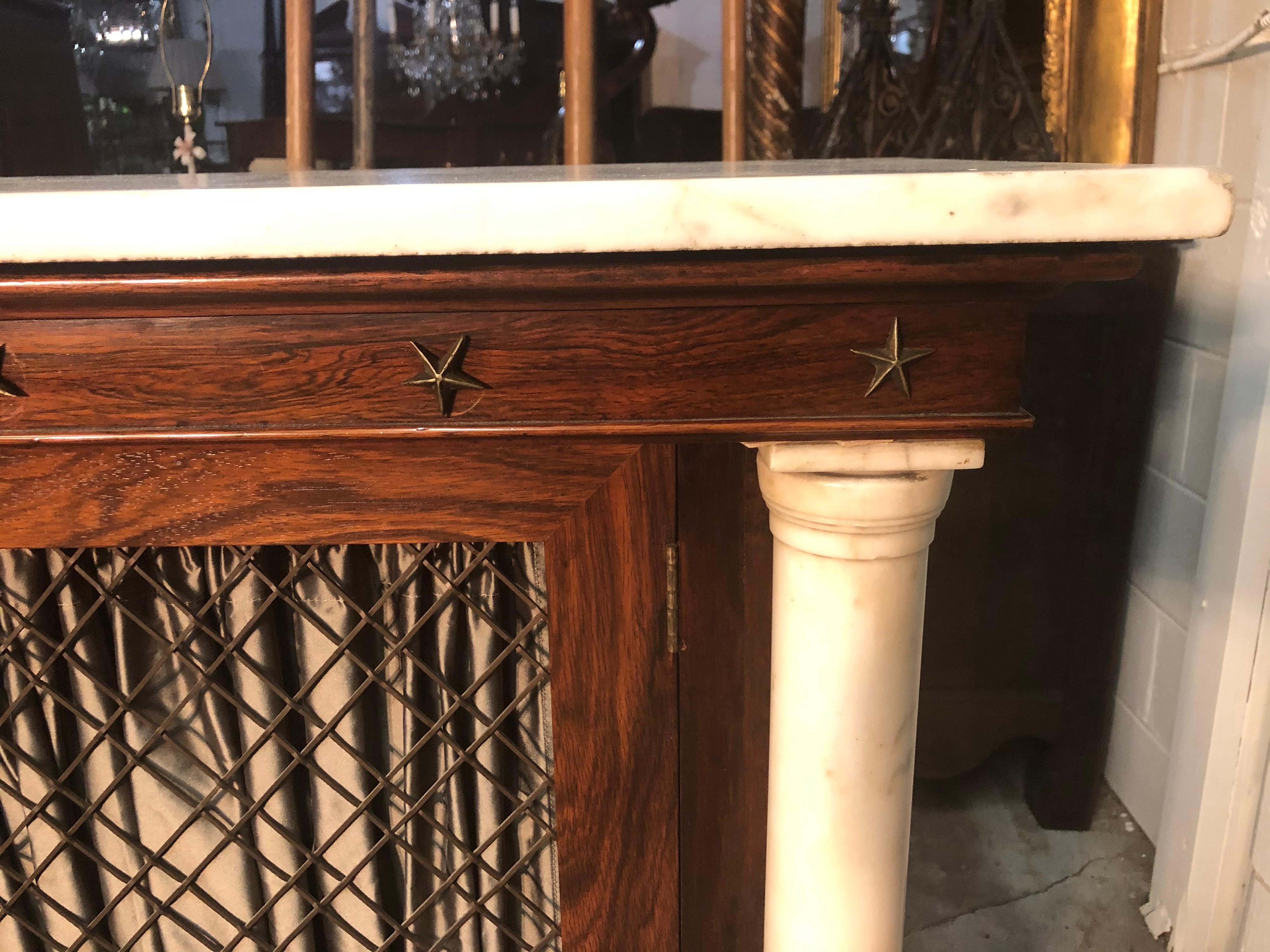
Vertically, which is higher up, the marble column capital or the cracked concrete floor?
the marble column capital

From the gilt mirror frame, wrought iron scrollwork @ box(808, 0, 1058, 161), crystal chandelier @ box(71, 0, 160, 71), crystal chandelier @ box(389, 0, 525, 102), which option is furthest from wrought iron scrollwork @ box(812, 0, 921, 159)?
crystal chandelier @ box(71, 0, 160, 71)

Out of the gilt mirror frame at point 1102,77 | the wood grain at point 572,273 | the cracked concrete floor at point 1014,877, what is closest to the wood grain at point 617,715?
the wood grain at point 572,273

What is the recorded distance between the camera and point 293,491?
1.93 feet

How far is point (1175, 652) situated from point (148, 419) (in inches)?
→ 44.8

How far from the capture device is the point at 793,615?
611 millimetres

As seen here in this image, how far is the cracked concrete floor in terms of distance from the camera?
111 cm

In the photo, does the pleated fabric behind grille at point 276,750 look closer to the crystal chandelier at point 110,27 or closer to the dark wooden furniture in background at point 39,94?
the dark wooden furniture in background at point 39,94

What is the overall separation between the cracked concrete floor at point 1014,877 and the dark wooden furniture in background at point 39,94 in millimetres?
1479

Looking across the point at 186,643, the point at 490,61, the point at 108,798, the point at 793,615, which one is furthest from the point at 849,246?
the point at 490,61

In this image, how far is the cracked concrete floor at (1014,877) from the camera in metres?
1.11

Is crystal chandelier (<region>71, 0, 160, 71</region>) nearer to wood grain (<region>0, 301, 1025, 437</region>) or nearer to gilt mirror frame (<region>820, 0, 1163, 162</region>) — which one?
wood grain (<region>0, 301, 1025, 437</region>)

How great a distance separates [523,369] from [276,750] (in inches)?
14.0

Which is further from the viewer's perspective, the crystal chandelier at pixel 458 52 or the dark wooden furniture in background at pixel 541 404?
the crystal chandelier at pixel 458 52

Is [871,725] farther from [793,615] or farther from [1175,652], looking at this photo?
[1175,652]
